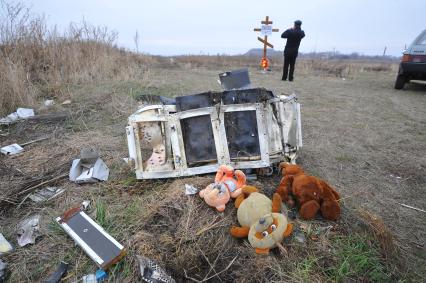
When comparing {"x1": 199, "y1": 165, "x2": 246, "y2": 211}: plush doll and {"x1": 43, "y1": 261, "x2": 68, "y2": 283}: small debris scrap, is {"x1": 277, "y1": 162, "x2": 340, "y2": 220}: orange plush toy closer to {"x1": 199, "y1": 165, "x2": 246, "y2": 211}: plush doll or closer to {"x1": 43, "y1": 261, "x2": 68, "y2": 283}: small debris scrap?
{"x1": 199, "y1": 165, "x2": 246, "y2": 211}: plush doll

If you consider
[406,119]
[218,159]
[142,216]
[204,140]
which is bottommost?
[406,119]

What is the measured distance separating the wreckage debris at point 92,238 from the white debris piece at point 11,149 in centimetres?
180

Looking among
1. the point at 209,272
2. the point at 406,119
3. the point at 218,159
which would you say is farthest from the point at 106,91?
the point at 406,119

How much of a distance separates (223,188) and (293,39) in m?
6.98

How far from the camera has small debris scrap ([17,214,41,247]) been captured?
2004mm

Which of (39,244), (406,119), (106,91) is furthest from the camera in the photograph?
Result: (106,91)

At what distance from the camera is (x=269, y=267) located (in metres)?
1.66

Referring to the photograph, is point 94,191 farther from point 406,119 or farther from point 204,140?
point 406,119

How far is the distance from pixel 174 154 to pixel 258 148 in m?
0.76

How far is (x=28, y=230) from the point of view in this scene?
207cm

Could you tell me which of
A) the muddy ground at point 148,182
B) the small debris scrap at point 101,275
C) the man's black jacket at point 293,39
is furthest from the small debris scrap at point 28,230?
the man's black jacket at point 293,39

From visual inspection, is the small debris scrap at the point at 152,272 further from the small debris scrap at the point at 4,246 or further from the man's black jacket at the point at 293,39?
the man's black jacket at the point at 293,39

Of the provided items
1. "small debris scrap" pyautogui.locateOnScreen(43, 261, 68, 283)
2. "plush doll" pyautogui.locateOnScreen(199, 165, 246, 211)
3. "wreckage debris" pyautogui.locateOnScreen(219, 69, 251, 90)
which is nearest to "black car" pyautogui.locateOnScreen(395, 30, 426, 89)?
"wreckage debris" pyautogui.locateOnScreen(219, 69, 251, 90)

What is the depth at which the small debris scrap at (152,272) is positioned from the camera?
1602mm
